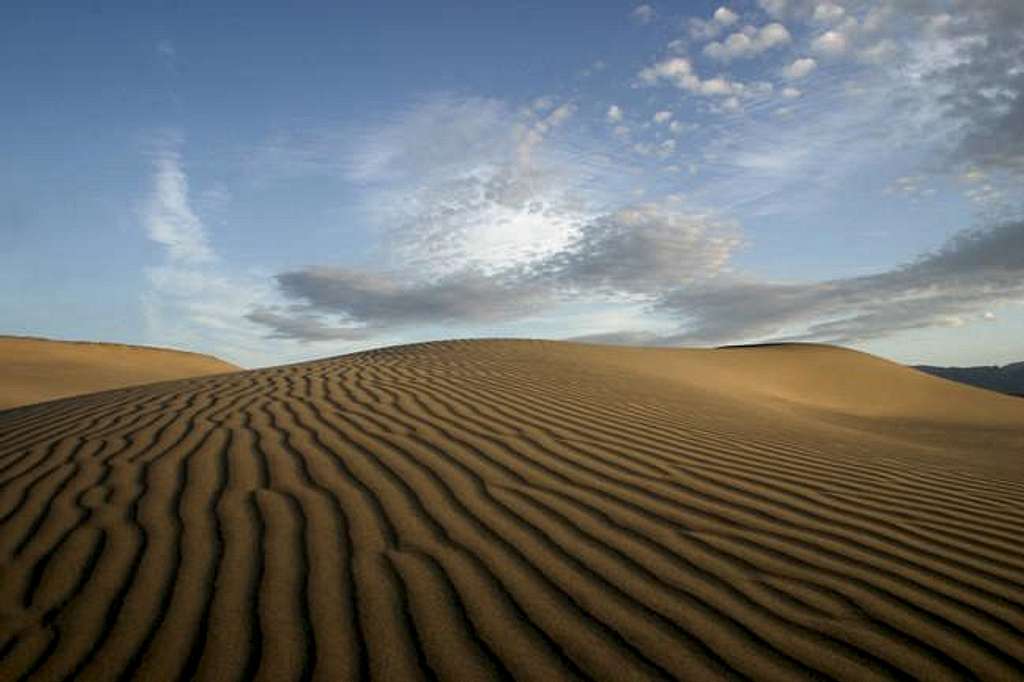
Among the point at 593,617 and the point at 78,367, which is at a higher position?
the point at 78,367

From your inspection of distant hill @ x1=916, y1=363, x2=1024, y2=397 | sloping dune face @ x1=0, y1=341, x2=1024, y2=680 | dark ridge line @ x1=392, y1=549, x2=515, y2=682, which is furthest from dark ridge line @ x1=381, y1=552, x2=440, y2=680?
distant hill @ x1=916, y1=363, x2=1024, y2=397

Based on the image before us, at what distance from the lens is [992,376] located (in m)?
65.2

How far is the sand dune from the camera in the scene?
19.1m

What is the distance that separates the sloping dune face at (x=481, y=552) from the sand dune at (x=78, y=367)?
43.9ft

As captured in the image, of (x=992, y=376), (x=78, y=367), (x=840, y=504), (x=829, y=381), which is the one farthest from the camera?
(x=992, y=376)

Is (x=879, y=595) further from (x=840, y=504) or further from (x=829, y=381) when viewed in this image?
(x=829, y=381)

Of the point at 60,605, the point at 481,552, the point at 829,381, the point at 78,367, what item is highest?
the point at 78,367

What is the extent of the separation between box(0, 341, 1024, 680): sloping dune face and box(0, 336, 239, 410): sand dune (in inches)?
527

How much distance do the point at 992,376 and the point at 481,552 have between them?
78.8 metres

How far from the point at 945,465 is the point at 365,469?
5.25 meters

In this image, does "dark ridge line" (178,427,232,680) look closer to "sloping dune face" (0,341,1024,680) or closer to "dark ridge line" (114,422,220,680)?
"sloping dune face" (0,341,1024,680)

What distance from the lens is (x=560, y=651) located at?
2139 millimetres

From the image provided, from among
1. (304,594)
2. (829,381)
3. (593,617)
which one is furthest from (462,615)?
(829,381)

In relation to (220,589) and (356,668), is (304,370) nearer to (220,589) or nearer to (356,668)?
(220,589)
